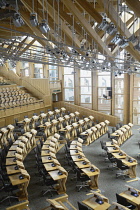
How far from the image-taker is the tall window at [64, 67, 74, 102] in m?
22.7

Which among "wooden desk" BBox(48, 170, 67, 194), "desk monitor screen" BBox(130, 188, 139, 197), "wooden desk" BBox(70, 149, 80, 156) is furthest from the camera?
"wooden desk" BBox(70, 149, 80, 156)

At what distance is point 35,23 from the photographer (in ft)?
19.6

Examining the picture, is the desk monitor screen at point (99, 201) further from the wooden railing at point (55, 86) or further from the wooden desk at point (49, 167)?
the wooden railing at point (55, 86)

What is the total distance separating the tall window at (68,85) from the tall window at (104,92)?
2862mm

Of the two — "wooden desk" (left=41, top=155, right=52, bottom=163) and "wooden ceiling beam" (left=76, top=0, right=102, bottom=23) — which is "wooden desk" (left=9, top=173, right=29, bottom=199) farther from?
"wooden ceiling beam" (left=76, top=0, right=102, bottom=23)

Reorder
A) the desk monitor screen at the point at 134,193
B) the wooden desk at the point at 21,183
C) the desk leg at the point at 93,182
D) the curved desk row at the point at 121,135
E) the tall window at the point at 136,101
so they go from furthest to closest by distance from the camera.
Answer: the tall window at the point at 136,101 → the curved desk row at the point at 121,135 → the desk leg at the point at 93,182 → the wooden desk at the point at 21,183 → the desk monitor screen at the point at 134,193

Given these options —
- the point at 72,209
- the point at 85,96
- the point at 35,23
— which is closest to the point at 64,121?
the point at 85,96

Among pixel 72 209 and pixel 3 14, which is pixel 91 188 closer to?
pixel 72 209

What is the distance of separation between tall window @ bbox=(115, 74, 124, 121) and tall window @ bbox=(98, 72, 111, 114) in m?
0.69

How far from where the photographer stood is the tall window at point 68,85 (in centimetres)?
2272

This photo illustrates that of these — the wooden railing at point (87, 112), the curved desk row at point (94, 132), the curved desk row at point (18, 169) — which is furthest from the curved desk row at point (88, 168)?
the wooden railing at point (87, 112)

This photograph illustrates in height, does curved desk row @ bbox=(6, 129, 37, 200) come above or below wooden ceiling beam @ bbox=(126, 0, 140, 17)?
below

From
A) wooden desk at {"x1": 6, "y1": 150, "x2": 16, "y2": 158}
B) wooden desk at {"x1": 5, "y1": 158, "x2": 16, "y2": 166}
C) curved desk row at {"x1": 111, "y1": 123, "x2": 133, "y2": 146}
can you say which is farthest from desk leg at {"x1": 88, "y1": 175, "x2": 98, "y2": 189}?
curved desk row at {"x1": 111, "y1": 123, "x2": 133, "y2": 146}

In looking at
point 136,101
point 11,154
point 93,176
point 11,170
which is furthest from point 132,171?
point 136,101
